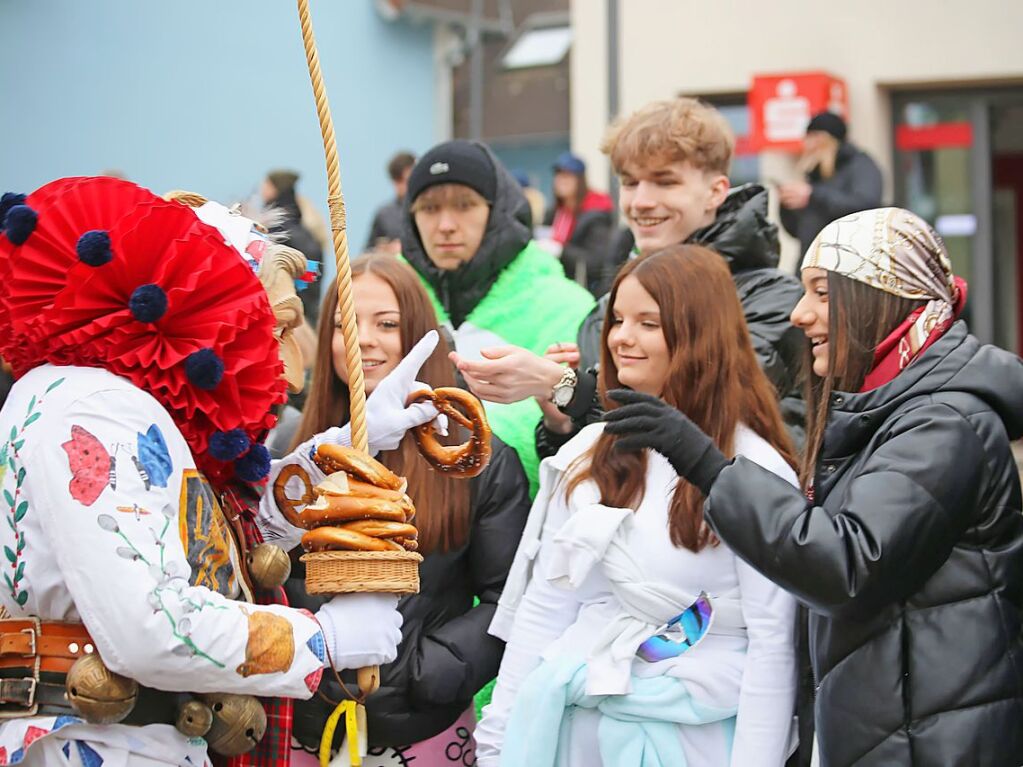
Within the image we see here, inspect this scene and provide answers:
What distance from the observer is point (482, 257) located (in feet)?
15.6

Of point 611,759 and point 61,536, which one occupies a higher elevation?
point 61,536

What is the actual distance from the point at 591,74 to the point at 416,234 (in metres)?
8.22

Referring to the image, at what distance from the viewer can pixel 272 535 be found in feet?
9.77

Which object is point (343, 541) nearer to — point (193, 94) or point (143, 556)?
point (143, 556)

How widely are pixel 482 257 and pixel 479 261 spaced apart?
0.6 inches

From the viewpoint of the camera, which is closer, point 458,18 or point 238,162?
point 238,162

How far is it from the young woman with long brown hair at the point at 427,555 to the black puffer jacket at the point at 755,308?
275mm

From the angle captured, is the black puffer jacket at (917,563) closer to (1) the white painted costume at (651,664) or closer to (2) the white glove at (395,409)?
(1) the white painted costume at (651,664)

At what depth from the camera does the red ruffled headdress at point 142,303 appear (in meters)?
2.44

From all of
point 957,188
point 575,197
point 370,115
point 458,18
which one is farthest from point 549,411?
point 458,18

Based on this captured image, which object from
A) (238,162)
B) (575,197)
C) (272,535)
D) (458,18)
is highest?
(458,18)

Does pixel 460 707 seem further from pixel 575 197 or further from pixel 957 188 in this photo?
pixel 957 188

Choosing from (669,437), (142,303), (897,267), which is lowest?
(669,437)

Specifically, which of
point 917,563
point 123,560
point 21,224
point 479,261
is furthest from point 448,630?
point 21,224
